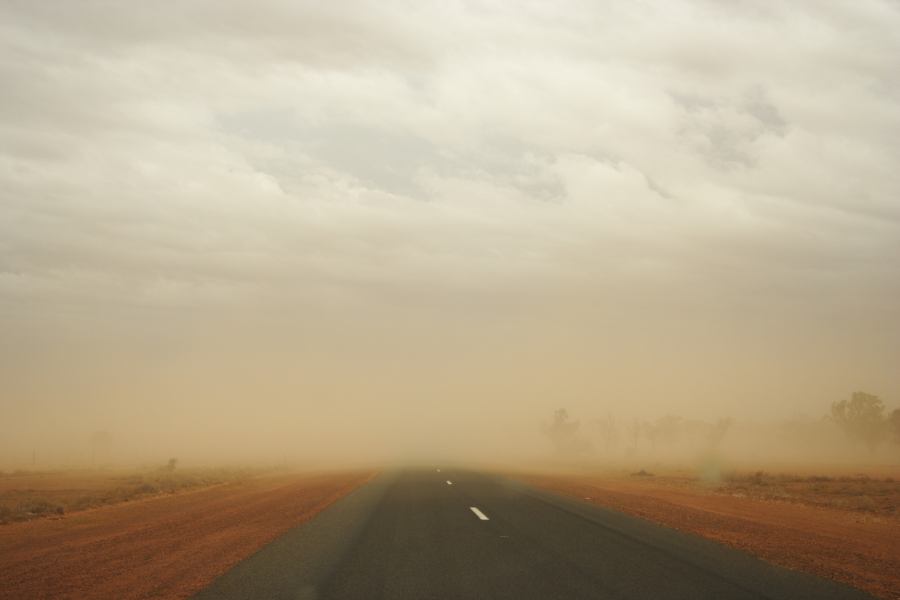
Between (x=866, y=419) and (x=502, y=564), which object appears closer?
(x=502, y=564)

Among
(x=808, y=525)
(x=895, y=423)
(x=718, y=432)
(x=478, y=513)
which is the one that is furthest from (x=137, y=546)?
(x=718, y=432)

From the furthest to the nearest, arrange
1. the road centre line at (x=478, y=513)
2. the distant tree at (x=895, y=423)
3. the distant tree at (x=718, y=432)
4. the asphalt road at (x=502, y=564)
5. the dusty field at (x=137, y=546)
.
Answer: the distant tree at (x=718, y=432), the distant tree at (x=895, y=423), the road centre line at (x=478, y=513), the dusty field at (x=137, y=546), the asphalt road at (x=502, y=564)

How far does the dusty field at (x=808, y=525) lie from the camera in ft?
33.9

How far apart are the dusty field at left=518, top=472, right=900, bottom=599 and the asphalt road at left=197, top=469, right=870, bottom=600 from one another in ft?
2.59

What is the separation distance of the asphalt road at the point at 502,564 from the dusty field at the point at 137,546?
0.83m

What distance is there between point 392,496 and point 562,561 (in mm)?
13462

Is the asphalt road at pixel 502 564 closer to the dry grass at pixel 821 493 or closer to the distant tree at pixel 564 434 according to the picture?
the dry grass at pixel 821 493

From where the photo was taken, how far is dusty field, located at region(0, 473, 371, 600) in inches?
363

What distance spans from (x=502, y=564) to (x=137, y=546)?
7805 millimetres

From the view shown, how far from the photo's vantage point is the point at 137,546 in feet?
42.8

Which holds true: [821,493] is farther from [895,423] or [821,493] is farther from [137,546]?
[895,423]

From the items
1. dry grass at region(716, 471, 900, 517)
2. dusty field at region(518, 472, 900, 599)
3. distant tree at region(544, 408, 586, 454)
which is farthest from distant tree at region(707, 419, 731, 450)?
dusty field at region(518, 472, 900, 599)

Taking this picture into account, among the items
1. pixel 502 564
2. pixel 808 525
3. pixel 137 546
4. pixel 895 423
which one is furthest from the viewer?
pixel 895 423

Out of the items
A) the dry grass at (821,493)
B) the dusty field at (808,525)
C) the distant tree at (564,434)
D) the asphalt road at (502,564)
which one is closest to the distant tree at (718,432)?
the distant tree at (564,434)
